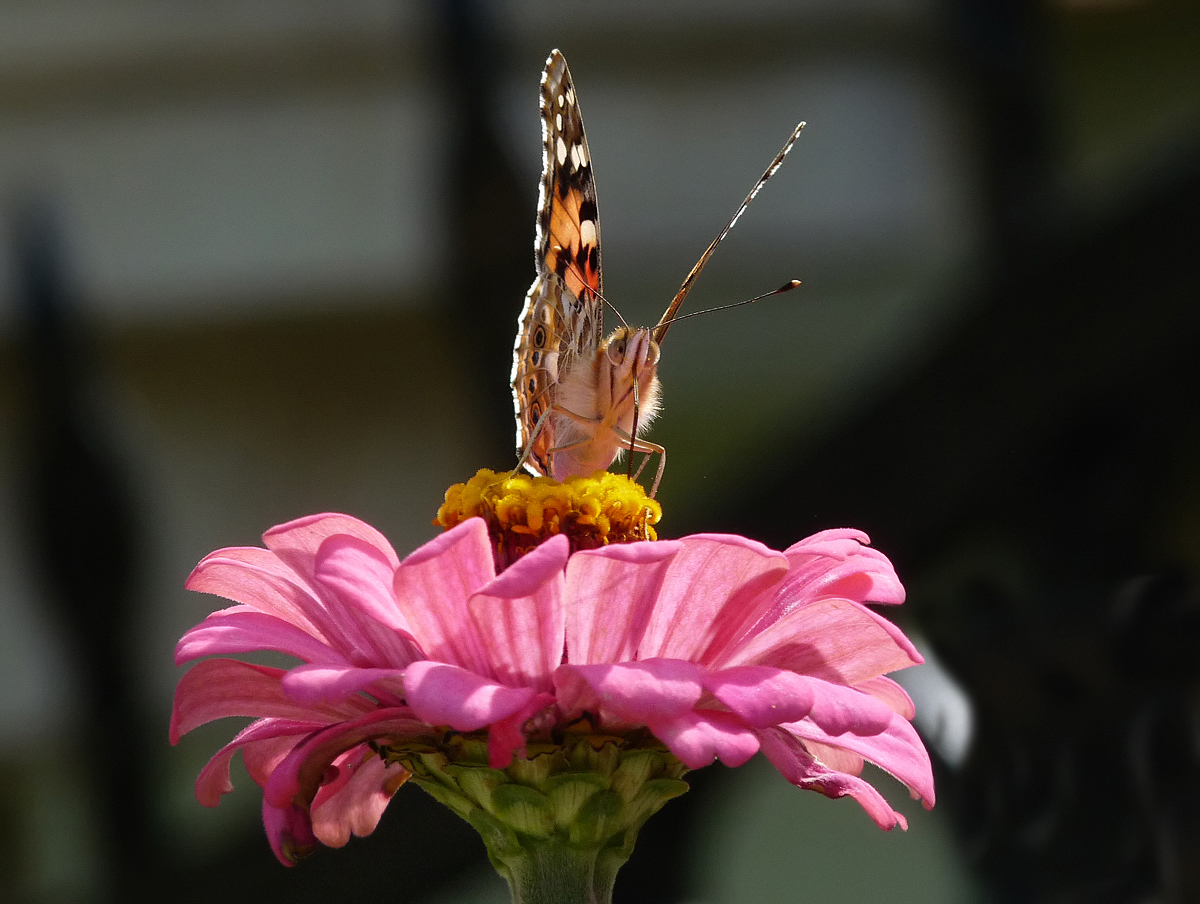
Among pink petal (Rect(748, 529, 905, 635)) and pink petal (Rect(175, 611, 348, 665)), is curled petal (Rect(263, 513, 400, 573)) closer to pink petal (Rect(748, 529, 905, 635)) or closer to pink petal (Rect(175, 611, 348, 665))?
pink petal (Rect(175, 611, 348, 665))

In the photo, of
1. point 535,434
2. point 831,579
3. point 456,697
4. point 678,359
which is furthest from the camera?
point 678,359

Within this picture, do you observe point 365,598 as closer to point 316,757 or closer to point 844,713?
point 316,757

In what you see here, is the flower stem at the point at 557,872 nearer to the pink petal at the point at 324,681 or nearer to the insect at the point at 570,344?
the pink petal at the point at 324,681

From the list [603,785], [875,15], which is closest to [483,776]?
[603,785]

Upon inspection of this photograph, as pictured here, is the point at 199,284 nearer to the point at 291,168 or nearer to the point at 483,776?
the point at 291,168

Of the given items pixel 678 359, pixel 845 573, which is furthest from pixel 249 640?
pixel 678 359

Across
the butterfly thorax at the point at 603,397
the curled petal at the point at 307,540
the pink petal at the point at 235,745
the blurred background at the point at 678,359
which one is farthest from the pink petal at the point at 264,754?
the blurred background at the point at 678,359
